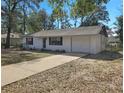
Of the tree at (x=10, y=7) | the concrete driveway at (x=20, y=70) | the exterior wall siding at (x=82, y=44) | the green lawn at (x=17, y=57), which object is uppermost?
the tree at (x=10, y=7)

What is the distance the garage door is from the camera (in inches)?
816

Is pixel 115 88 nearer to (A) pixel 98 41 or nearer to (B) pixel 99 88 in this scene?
(B) pixel 99 88

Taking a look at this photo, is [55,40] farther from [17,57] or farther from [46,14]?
[46,14]

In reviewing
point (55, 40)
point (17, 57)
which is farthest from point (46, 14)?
point (17, 57)

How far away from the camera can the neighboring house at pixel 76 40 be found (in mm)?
20328

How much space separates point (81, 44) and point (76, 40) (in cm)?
87

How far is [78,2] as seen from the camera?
16.5 feet

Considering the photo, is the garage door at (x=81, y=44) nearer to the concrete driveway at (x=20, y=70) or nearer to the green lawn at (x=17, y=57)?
the green lawn at (x=17, y=57)

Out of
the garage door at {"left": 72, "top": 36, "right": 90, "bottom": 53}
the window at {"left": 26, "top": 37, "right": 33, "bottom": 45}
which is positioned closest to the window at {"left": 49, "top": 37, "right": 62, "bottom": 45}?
the garage door at {"left": 72, "top": 36, "right": 90, "bottom": 53}

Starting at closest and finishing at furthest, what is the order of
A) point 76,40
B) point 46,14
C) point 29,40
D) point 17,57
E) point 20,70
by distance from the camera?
point 20,70
point 17,57
point 76,40
point 29,40
point 46,14

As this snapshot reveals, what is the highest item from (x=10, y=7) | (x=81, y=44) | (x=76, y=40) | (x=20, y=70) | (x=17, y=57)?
(x=10, y=7)

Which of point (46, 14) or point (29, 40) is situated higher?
point (46, 14)

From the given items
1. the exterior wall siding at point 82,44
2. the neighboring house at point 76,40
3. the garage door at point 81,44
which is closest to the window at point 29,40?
the neighboring house at point 76,40

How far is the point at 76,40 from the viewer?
2162cm
